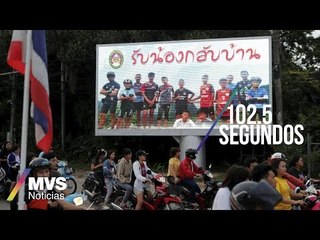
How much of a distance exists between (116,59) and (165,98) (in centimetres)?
183

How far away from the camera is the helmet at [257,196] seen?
324 cm

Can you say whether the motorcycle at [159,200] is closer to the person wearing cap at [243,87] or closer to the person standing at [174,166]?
the person standing at [174,166]

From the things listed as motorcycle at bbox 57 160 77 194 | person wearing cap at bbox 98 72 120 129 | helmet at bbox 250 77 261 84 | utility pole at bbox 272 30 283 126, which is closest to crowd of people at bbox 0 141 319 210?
motorcycle at bbox 57 160 77 194

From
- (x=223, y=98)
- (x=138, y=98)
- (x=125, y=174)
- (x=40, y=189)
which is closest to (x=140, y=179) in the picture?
(x=125, y=174)

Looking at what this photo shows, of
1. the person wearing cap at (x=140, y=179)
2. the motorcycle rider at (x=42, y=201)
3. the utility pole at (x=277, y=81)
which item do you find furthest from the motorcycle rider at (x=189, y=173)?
the utility pole at (x=277, y=81)

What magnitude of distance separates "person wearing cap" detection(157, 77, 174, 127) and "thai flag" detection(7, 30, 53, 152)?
966 centimetres

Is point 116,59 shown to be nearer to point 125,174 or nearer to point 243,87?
point 243,87

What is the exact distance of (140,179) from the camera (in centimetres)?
770
